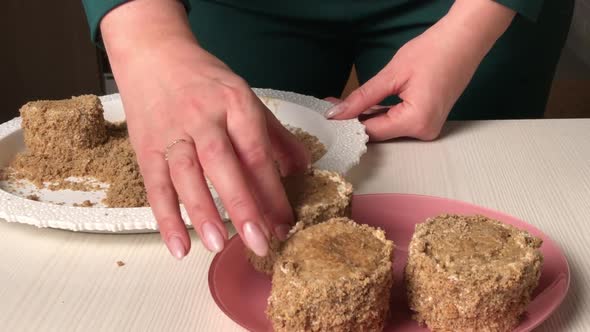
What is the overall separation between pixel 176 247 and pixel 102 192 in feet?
1.00

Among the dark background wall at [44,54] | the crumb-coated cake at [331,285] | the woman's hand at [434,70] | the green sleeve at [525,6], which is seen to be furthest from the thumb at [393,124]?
the dark background wall at [44,54]

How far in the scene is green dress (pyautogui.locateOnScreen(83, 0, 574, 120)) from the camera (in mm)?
1211

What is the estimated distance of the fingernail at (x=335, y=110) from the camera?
1030 millimetres

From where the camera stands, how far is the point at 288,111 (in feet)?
3.53

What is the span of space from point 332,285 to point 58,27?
2316 millimetres

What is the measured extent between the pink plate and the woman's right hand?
0.13 feet

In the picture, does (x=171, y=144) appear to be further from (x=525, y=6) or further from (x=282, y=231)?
(x=525, y=6)

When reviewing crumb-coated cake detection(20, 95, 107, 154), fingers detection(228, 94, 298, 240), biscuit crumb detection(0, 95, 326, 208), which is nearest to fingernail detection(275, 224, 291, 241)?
fingers detection(228, 94, 298, 240)

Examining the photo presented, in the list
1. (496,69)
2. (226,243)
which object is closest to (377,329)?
(226,243)

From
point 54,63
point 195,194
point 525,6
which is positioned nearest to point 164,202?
point 195,194

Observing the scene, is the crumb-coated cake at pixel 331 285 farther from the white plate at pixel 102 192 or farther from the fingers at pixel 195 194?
the white plate at pixel 102 192

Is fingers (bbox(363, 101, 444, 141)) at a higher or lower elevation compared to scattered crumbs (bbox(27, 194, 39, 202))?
higher

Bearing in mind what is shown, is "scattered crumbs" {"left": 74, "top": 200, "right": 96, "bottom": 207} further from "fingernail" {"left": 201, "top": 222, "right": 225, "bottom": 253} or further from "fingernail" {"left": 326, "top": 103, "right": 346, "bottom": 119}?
"fingernail" {"left": 326, "top": 103, "right": 346, "bottom": 119}

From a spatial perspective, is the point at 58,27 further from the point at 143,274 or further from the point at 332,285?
the point at 332,285
